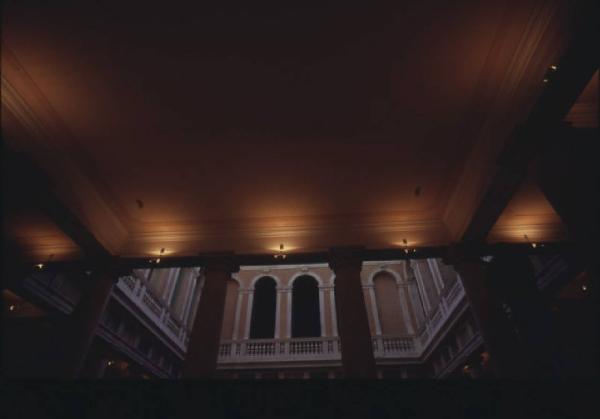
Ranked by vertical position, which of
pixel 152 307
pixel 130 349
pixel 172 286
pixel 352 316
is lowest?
pixel 352 316

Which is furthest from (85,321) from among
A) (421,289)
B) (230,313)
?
(421,289)

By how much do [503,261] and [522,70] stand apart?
3875mm

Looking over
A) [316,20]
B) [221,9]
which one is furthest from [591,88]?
[221,9]

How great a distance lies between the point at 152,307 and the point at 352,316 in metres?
8.79

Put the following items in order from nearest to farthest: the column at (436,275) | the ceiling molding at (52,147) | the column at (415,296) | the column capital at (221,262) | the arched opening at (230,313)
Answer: the ceiling molding at (52,147) → the column capital at (221,262) → the column at (436,275) → the column at (415,296) → the arched opening at (230,313)

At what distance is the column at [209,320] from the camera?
6.34 meters

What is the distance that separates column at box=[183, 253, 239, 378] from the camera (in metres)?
6.34

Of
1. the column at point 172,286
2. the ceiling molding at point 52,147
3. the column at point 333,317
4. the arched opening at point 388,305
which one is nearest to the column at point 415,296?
the arched opening at point 388,305

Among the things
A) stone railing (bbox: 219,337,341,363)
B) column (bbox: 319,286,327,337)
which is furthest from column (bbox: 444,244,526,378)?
column (bbox: 319,286,327,337)

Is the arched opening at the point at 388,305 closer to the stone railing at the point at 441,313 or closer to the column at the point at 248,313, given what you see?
the stone railing at the point at 441,313

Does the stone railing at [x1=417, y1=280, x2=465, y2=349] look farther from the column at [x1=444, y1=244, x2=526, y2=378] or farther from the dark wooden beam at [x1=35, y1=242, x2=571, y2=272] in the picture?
the column at [x1=444, y1=244, x2=526, y2=378]

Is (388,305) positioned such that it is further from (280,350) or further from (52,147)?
(52,147)

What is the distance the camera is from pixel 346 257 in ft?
24.5

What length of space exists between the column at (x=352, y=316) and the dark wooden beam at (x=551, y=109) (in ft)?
10.8
